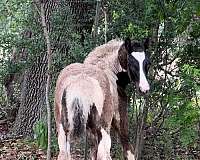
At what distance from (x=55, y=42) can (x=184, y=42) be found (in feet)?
6.91

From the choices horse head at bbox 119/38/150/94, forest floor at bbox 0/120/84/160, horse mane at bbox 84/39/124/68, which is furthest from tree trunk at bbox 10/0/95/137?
horse head at bbox 119/38/150/94

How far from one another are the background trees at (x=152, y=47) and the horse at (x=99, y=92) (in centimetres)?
60

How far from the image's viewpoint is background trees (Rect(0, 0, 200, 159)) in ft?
21.1

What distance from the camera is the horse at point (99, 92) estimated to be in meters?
5.02

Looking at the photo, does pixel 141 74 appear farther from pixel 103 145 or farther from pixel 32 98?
pixel 32 98

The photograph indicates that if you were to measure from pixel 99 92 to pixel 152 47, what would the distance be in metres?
2.07

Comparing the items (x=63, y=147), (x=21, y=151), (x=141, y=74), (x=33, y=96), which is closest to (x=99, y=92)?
(x=63, y=147)

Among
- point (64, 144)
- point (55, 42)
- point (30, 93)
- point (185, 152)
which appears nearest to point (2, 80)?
point (30, 93)

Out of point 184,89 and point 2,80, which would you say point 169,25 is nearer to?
point 184,89

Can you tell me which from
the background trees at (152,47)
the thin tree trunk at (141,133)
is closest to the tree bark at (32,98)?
the background trees at (152,47)

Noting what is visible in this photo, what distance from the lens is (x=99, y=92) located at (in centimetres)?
516

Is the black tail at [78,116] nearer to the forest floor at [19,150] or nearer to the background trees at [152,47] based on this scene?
the background trees at [152,47]

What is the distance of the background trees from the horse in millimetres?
599

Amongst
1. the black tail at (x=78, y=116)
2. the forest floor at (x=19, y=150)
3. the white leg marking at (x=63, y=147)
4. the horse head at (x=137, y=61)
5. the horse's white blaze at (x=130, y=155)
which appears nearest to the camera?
the black tail at (x=78, y=116)
